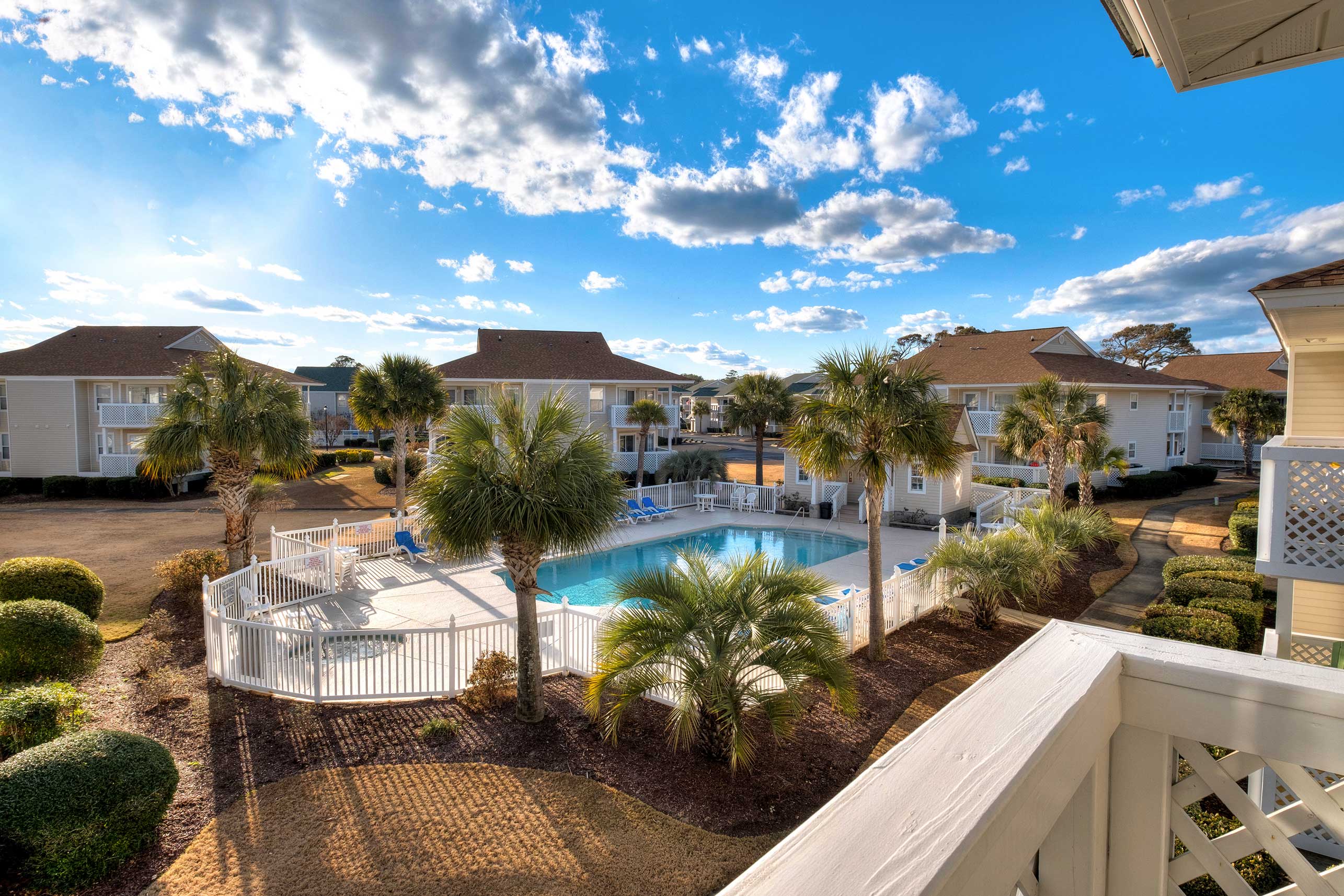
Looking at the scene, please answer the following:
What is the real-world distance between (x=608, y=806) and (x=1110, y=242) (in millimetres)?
25559

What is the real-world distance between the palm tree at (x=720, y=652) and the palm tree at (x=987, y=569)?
5.51 meters

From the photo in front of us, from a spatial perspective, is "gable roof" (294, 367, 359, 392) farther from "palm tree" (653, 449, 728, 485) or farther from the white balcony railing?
"palm tree" (653, 449, 728, 485)

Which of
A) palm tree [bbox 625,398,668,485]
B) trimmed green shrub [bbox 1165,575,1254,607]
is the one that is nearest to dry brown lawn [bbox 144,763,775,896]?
trimmed green shrub [bbox 1165,575,1254,607]

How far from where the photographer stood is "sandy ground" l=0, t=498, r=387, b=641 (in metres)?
13.3

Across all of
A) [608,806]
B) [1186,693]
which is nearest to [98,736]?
[608,806]

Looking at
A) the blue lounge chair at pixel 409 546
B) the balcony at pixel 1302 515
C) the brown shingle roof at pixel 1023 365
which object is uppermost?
the brown shingle roof at pixel 1023 365

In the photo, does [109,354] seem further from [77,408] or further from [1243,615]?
[1243,615]

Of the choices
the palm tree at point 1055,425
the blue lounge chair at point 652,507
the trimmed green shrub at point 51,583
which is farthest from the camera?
the blue lounge chair at point 652,507

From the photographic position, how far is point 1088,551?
673 inches

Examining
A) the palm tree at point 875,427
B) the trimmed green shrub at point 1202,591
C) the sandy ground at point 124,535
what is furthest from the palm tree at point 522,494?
the trimmed green shrub at point 1202,591

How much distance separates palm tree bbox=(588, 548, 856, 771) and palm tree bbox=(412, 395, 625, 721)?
46.7 inches

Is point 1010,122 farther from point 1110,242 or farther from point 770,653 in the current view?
point 770,653

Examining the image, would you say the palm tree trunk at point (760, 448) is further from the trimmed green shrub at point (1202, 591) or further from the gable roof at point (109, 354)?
the gable roof at point (109, 354)

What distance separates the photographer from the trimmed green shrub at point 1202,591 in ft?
33.8
